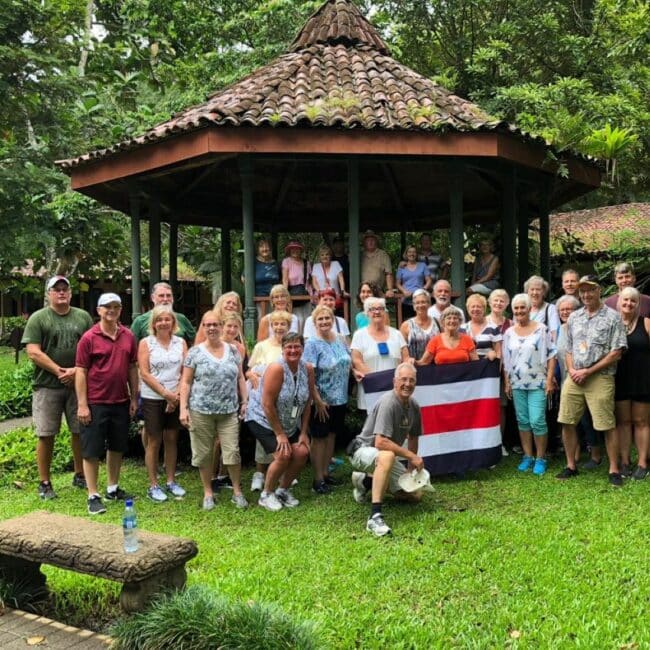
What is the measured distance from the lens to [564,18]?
1468 centimetres

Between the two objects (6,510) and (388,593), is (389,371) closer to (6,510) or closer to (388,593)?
(388,593)

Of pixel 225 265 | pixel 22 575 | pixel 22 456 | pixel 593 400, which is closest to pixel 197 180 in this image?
pixel 225 265

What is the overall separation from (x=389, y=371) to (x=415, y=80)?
528 centimetres

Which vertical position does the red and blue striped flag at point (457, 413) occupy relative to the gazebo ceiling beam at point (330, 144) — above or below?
below

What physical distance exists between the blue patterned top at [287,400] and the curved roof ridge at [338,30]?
6.97m

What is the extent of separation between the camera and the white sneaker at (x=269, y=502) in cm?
594

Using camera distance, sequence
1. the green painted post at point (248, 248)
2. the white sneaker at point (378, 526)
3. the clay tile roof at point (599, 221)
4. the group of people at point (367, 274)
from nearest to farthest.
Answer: the white sneaker at point (378, 526)
the green painted post at point (248, 248)
the group of people at point (367, 274)
the clay tile roof at point (599, 221)

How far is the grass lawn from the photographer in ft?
12.2

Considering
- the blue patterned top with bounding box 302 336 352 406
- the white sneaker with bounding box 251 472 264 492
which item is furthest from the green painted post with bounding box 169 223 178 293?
the blue patterned top with bounding box 302 336 352 406

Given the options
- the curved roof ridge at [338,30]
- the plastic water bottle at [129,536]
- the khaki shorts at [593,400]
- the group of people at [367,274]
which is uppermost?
the curved roof ridge at [338,30]

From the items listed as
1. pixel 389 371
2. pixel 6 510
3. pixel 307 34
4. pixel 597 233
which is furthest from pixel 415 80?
pixel 597 233

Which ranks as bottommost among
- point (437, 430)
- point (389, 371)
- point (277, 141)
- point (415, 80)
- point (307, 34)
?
point (437, 430)

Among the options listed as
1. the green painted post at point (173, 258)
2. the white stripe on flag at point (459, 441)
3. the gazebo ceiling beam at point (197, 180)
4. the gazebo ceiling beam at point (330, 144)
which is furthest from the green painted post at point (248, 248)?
the green painted post at point (173, 258)

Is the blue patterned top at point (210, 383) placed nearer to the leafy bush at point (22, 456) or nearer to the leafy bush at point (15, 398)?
the leafy bush at point (22, 456)
